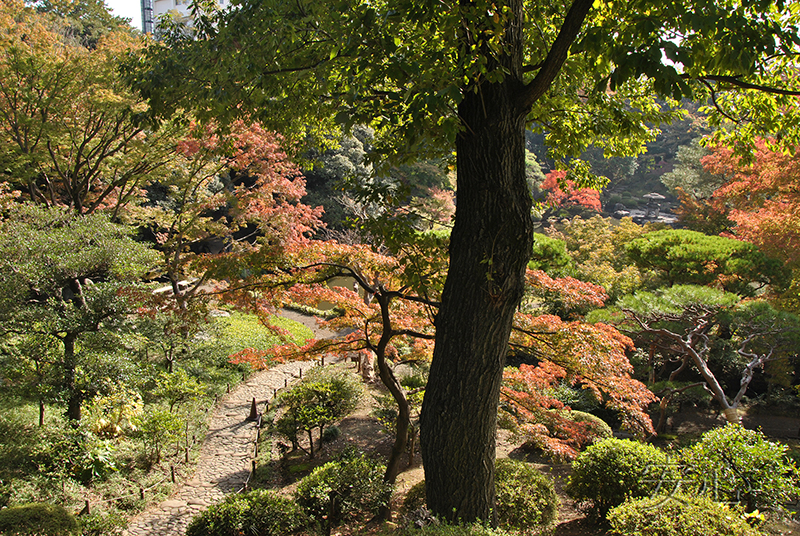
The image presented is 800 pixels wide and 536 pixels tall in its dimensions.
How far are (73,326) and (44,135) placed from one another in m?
5.67

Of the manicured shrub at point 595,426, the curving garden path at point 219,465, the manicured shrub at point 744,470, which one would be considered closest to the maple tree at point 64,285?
the curving garden path at point 219,465

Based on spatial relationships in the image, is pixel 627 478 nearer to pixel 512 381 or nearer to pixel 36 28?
pixel 512 381

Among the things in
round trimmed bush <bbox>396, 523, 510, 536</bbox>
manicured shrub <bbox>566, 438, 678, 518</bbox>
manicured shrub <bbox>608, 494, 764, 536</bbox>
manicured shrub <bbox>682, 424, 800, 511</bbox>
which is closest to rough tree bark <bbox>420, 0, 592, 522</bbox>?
round trimmed bush <bbox>396, 523, 510, 536</bbox>

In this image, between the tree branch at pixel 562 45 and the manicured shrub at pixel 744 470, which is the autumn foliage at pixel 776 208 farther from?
the tree branch at pixel 562 45

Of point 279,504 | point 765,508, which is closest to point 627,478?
point 765,508

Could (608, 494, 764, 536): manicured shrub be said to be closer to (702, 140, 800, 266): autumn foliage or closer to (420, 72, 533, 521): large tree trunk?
(420, 72, 533, 521): large tree trunk

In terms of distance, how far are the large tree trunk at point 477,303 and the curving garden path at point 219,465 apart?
4265mm

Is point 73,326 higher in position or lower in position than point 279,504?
higher

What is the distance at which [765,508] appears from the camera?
4.07 m

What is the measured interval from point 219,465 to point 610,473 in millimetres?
6341

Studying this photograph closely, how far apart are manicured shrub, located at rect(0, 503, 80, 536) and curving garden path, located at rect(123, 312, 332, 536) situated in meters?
1.40

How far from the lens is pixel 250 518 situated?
5.52 m

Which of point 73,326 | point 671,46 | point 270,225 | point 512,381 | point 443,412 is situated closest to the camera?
point 671,46

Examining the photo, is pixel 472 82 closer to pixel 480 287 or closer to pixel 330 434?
pixel 480 287
